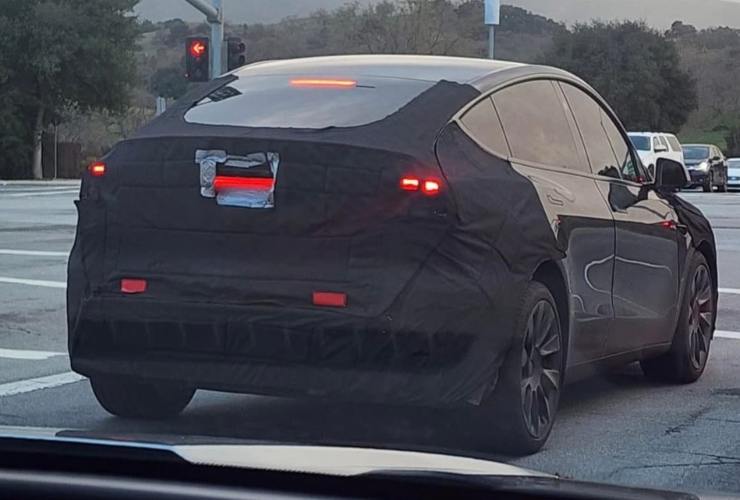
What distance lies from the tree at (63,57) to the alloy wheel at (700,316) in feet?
147

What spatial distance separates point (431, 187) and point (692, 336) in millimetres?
3170

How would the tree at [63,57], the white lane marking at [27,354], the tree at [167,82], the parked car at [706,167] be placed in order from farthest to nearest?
the tree at [167,82], the tree at [63,57], the parked car at [706,167], the white lane marking at [27,354]

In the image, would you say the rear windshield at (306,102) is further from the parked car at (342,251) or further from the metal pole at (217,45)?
the metal pole at (217,45)

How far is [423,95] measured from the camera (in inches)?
237

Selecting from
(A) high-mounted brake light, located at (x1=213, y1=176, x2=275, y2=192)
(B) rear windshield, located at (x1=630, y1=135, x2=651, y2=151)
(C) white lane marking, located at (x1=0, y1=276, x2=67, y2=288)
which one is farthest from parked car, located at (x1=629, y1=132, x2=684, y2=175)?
(A) high-mounted brake light, located at (x1=213, y1=176, x2=275, y2=192)

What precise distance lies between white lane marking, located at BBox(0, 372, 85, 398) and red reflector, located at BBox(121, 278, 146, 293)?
6.98 feet

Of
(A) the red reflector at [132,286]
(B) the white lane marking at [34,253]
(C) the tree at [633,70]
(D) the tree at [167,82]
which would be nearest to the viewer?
(A) the red reflector at [132,286]

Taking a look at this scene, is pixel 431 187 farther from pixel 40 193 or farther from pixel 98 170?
pixel 40 193

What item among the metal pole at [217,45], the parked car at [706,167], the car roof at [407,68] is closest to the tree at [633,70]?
the parked car at [706,167]

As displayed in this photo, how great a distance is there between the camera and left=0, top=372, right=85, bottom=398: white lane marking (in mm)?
7688

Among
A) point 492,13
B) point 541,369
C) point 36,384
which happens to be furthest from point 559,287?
point 492,13

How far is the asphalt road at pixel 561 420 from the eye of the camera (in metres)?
5.96

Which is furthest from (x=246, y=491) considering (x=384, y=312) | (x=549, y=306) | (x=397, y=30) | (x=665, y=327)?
(x=397, y=30)

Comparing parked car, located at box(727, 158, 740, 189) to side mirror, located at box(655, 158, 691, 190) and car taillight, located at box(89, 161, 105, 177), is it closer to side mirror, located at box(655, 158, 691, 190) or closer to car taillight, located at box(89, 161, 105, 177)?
side mirror, located at box(655, 158, 691, 190)
